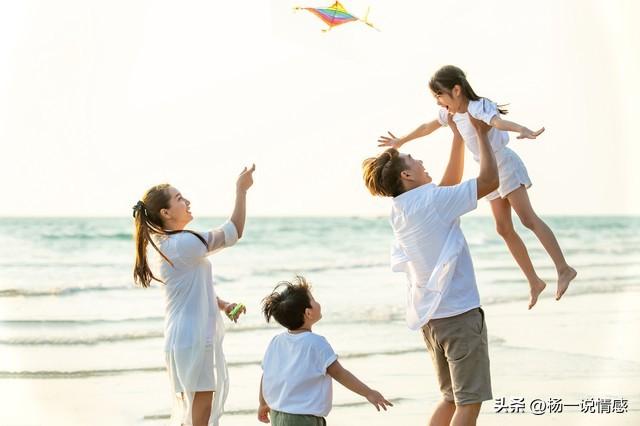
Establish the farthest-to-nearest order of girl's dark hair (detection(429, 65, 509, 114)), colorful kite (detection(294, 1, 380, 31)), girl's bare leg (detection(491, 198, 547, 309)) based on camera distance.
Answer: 1. colorful kite (detection(294, 1, 380, 31))
2. girl's bare leg (detection(491, 198, 547, 309))
3. girl's dark hair (detection(429, 65, 509, 114))

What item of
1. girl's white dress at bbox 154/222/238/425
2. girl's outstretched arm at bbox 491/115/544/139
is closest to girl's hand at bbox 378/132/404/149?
girl's outstretched arm at bbox 491/115/544/139

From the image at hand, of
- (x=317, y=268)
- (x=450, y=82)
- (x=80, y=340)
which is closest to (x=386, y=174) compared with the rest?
(x=450, y=82)

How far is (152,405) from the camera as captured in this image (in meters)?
5.71

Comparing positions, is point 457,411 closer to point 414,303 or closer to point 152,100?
point 414,303

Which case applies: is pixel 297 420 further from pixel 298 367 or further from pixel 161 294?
pixel 161 294

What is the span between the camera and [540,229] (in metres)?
4.01

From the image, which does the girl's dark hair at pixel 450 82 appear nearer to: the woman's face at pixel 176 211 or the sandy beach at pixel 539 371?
the woman's face at pixel 176 211

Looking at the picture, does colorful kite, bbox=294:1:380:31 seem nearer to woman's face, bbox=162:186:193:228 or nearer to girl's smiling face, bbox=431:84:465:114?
girl's smiling face, bbox=431:84:465:114

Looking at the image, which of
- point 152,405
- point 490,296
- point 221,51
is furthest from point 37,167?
point 152,405

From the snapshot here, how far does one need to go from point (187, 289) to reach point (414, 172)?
99 cm

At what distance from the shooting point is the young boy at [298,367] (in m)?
3.36

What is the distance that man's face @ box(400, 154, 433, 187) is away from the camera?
352 centimetres

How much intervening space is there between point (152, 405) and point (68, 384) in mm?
1092

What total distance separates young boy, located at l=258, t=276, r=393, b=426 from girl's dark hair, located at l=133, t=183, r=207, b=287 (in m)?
0.58
